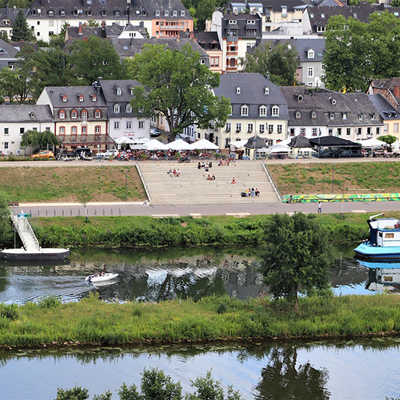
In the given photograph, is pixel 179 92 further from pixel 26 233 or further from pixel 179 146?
pixel 26 233

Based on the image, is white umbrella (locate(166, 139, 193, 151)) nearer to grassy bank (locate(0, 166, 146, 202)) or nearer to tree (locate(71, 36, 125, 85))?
grassy bank (locate(0, 166, 146, 202))

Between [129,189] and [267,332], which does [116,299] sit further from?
[129,189]

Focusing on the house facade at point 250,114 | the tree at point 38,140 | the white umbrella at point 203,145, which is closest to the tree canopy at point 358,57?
the house facade at point 250,114

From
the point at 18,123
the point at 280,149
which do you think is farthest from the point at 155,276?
the point at 18,123

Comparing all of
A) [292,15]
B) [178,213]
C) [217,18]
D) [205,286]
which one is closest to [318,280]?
[205,286]

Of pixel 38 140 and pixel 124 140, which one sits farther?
pixel 124 140

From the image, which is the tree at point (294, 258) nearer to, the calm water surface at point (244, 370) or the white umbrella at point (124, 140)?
the calm water surface at point (244, 370)
